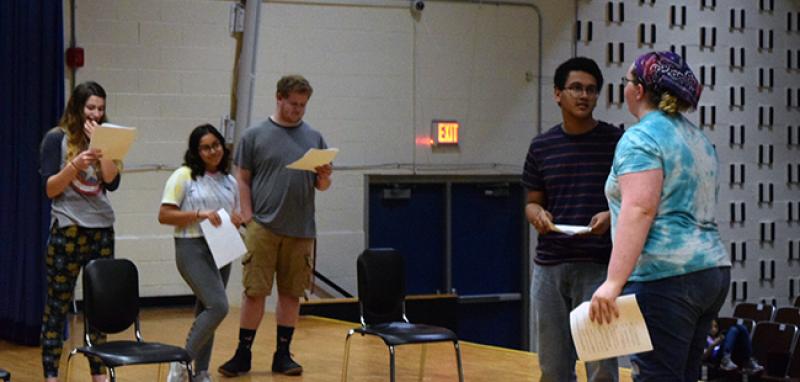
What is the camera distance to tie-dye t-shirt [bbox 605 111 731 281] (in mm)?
2963

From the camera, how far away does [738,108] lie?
1293 cm

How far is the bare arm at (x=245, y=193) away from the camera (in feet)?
19.7

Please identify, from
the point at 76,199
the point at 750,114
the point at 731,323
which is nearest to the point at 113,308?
the point at 76,199

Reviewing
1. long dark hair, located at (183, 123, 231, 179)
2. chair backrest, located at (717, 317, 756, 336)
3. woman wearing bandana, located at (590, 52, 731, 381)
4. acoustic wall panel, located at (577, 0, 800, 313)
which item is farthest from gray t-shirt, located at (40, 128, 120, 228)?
acoustic wall panel, located at (577, 0, 800, 313)

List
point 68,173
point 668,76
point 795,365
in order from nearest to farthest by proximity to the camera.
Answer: point 668,76, point 68,173, point 795,365

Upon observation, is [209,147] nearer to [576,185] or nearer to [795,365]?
[576,185]

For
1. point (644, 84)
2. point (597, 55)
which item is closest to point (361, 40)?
point (597, 55)

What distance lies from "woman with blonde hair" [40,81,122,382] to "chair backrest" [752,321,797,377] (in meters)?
6.23

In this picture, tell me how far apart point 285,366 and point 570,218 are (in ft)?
7.92

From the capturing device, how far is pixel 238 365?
239 inches

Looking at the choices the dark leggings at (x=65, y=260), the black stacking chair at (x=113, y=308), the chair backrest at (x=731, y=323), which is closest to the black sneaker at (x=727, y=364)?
the chair backrest at (x=731, y=323)

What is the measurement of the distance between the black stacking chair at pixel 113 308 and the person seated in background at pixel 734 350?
6.07 meters

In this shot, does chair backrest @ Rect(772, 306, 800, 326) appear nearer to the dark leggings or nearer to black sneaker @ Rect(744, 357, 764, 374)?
black sneaker @ Rect(744, 357, 764, 374)

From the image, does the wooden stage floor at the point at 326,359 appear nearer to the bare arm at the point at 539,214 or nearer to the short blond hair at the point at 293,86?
the short blond hair at the point at 293,86
